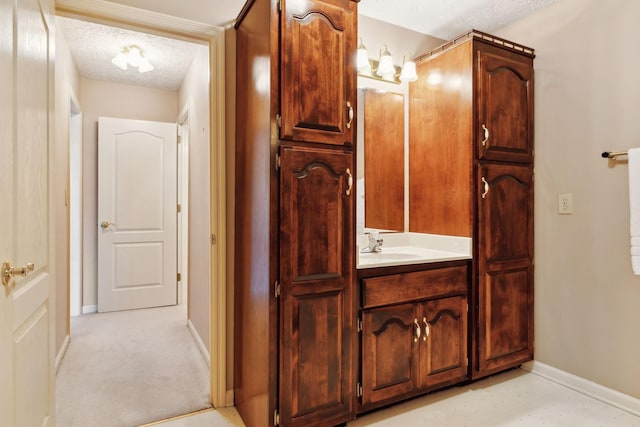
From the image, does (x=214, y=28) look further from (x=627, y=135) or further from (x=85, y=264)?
(x=85, y=264)

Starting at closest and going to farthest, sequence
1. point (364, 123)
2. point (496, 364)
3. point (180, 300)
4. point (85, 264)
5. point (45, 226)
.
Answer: point (45, 226) → point (496, 364) → point (364, 123) → point (85, 264) → point (180, 300)

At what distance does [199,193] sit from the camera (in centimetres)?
300

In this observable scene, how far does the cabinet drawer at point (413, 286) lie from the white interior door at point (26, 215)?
1402 mm

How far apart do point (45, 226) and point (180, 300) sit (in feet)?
9.91

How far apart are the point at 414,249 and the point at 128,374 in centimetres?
218

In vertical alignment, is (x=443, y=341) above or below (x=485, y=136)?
below

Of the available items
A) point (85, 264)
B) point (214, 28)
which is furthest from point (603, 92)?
point (85, 264)

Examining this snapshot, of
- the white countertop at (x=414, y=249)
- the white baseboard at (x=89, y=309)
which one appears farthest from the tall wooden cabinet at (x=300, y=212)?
the white baseboard at (x=89, y=309)

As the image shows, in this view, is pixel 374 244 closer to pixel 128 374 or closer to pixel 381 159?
pixel 381 159

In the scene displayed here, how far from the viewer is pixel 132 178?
13.4 feet

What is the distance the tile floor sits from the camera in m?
1.95

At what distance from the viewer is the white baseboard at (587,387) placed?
Result: 205 cm

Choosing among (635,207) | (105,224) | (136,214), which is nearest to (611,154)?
(635,207)

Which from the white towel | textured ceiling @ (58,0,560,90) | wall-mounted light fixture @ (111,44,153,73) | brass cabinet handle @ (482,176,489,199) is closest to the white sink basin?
brass cabinet handle @ (482,176,489,199)
